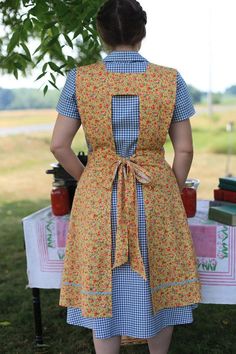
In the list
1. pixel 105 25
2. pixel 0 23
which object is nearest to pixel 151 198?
pixel 105 25

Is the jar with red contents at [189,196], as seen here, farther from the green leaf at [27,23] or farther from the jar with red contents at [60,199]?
the green leaf at [27,23]

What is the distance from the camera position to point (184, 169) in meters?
1.95

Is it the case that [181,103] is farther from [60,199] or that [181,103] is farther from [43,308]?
[43,308]

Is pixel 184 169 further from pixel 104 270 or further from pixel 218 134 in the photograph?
pixel 218 134

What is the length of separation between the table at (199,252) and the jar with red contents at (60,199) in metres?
0.03

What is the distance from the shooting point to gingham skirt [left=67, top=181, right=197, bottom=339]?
6.10 ft

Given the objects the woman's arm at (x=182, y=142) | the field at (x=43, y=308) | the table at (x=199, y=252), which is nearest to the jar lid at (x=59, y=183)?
the table at (x=199, y=252)

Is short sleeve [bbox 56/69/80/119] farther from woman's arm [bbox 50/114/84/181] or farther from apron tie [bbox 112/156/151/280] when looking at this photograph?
apron tie [bbox 112/156/151/280]

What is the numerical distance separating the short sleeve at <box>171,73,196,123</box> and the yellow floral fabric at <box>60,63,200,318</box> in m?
0.03

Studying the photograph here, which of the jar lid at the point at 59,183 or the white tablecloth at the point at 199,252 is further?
the jar lid at the point at 59,183

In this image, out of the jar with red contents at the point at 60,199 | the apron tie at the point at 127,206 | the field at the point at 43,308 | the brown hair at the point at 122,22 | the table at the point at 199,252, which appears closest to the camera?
the brown hair at the point at 122,22

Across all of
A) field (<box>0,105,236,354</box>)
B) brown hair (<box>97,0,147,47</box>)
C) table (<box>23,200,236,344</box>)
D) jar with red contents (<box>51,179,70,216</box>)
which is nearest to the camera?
brown hair (<box>97,0,147,47</box>)

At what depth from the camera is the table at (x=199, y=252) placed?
224cm

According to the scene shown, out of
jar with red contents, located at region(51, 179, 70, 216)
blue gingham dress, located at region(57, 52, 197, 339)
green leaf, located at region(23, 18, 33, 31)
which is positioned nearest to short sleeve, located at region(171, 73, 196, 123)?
blue gingham dress, located at region(57, 52, 197, 339)
